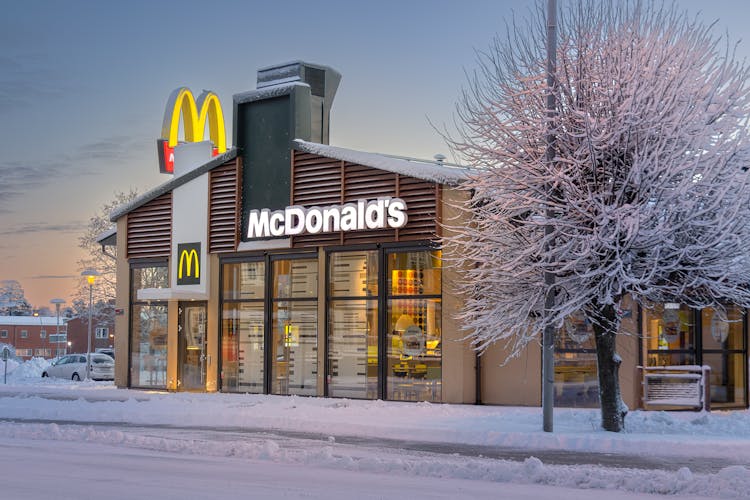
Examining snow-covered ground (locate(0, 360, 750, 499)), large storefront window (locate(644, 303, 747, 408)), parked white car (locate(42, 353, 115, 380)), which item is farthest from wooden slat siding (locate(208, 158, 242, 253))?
parked white car (locate(42, 353, 115, 380))

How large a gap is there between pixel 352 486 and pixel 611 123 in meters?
8.90

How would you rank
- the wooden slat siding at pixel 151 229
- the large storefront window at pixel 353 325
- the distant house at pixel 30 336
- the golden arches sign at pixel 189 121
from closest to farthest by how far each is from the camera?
1. the large storefront window at pixel 353 325
2. the wooden slat siding at pixel 151 229
3. the golden arches sign at pixel 189 121
4. the distant house at pixel 30 336

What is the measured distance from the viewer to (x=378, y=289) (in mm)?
25906

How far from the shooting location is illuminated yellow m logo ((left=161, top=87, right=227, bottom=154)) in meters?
34.4

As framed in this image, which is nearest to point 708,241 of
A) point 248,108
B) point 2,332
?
point 248,108

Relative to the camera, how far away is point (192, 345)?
3042cm

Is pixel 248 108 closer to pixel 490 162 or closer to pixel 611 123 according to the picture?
pixel 490 162

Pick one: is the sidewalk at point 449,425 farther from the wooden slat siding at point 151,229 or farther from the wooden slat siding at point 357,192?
the wooden slat siding at point 151,229

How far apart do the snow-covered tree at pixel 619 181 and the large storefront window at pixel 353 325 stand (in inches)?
282

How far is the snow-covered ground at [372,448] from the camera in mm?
11945

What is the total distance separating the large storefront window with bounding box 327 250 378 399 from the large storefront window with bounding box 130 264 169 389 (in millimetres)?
6991

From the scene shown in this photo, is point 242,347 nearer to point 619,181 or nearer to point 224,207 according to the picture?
point 224,207

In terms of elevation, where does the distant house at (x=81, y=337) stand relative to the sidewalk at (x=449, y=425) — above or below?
below

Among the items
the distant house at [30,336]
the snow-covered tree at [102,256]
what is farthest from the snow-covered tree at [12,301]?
the snow-covered tree at [102,256]
